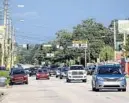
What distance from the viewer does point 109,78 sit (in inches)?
1442

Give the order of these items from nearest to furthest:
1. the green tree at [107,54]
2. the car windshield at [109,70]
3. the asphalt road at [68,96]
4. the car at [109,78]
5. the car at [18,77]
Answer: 1. the asphalt road at [68,96]
2. the car at [109,78]
3. the car windshield at [109,70]
4. the car at [18,77]
5. the green tree at [107,54]

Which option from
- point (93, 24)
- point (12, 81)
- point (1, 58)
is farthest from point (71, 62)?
point (12, 81)

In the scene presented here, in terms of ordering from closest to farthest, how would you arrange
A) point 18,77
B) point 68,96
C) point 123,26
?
1. point 68,96
2. point 18,77
3. point 123,26

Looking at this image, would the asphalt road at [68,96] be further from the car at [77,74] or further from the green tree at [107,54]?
the green tree at [107,54]

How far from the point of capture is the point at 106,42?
18612cm

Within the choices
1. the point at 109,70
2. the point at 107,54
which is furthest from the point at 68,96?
the point at 107,54

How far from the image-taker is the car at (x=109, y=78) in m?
36.6

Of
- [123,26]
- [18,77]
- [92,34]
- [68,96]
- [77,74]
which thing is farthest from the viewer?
[92,34]

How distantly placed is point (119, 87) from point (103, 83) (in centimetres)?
131

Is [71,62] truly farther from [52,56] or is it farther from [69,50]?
[52,56]

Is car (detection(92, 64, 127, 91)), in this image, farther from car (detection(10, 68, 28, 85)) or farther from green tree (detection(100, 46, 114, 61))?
green tree (detection(100, 46, 114, 61))

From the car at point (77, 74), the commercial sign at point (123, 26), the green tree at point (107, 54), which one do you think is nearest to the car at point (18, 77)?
the car at point (77, 74)

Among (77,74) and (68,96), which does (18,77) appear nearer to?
(77,74)

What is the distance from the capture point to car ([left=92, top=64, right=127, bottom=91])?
120ft
